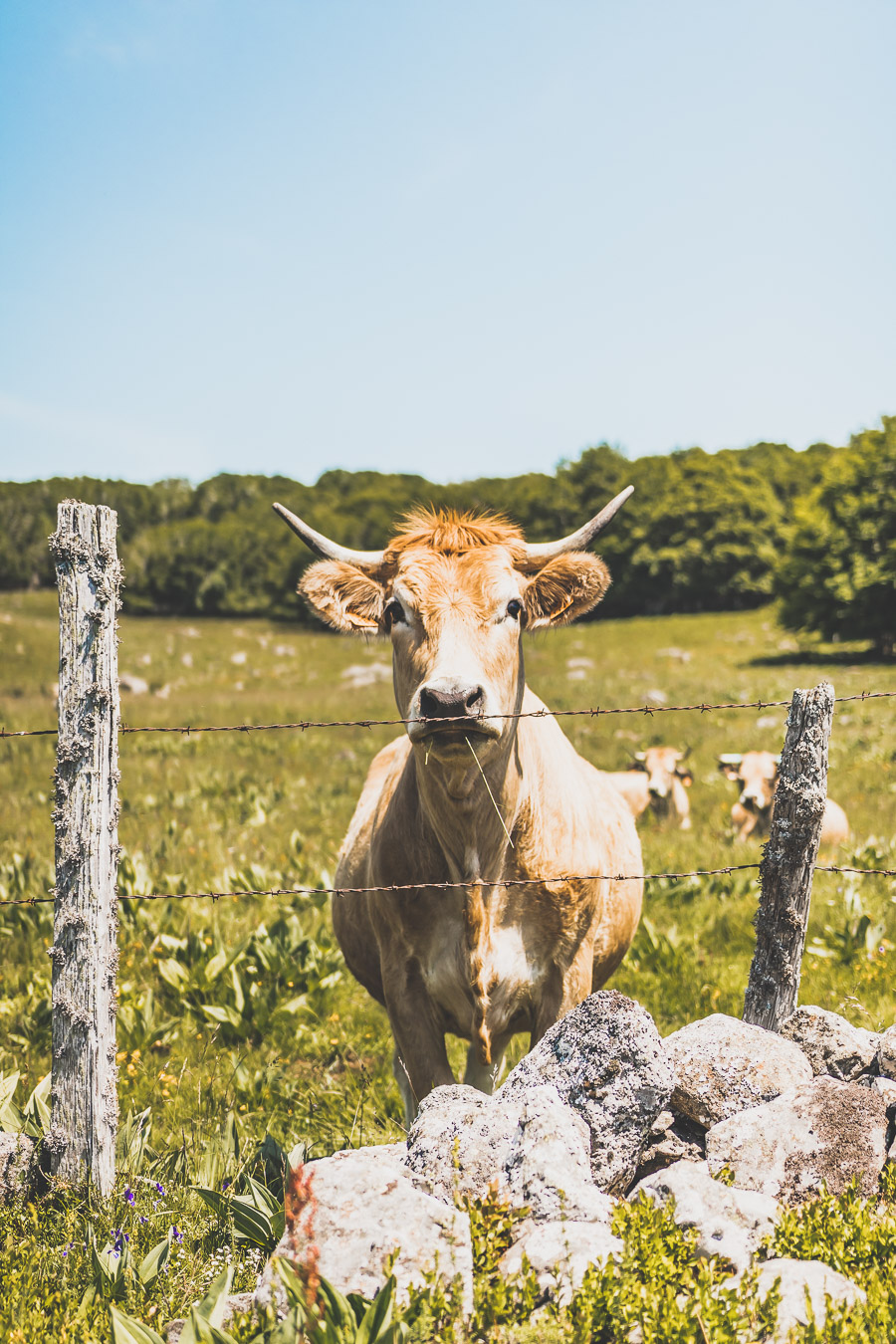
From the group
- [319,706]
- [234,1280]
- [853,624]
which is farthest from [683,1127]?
[853,624]

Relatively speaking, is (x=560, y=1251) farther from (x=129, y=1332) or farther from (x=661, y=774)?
(x=661, y=774)

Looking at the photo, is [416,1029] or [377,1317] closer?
[377,1317]

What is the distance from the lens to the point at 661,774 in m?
12.2

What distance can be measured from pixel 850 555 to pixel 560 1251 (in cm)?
5270

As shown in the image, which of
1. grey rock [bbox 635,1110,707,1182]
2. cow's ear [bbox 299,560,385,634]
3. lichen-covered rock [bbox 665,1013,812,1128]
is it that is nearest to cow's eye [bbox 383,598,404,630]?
cow's ear [bbox 299,560,385,634]

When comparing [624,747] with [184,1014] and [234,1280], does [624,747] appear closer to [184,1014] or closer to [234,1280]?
[184,1014]

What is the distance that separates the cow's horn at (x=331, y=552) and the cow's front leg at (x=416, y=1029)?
198cm

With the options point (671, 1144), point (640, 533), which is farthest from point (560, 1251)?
point (640, 533)

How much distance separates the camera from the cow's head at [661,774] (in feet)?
39.7

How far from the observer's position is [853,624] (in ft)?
159

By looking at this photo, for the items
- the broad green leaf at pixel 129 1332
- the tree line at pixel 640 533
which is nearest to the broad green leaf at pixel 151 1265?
the broad green leaf at pixel 129 1332

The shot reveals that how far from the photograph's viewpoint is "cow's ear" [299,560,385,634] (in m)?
4.29

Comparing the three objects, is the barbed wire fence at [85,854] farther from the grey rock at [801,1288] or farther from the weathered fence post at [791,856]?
the weathered fence post at [791,856]

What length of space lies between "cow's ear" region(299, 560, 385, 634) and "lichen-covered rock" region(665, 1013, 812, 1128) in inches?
93.0
